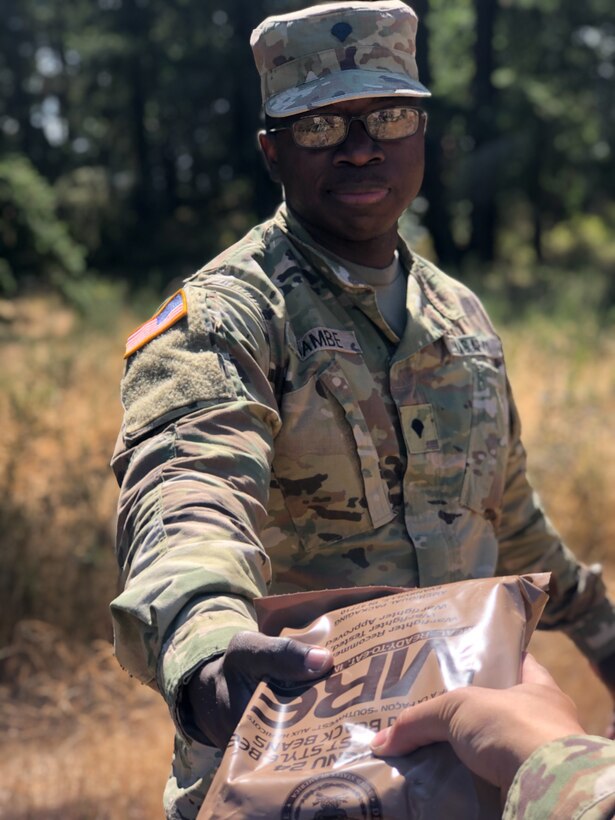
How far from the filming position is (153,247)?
26.8 meters

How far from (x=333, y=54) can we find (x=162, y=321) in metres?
0.64

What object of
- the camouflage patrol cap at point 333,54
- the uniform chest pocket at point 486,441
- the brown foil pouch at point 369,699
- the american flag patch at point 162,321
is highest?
the camouflage patrol cap at point 333,54

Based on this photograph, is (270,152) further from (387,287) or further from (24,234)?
(24,234)

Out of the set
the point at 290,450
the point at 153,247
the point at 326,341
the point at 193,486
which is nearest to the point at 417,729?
the point at 193,486

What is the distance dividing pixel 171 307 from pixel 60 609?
3434 mm

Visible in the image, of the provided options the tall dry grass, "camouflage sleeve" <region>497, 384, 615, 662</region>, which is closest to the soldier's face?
"camouflage sleeve" <region>497, 384, 615, 662</region>

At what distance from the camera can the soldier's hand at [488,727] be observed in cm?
107

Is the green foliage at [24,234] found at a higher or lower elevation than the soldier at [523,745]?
lower

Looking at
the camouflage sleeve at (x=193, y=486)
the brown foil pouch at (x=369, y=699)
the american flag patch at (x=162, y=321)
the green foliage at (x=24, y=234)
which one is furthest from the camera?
the green foliage at (x=24, y=234)

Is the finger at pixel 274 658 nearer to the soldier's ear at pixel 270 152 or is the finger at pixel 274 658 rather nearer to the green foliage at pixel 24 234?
the soldier's ear at pixel 270 152

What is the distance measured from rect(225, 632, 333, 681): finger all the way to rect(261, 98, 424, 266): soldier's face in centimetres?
109

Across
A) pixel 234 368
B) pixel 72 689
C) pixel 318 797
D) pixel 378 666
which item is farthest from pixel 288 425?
pixel 72 689

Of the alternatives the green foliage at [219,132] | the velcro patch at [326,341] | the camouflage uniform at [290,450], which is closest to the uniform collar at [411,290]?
the camouflage uniform at [290,450]

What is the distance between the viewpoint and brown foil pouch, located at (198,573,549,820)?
3.65 ft
